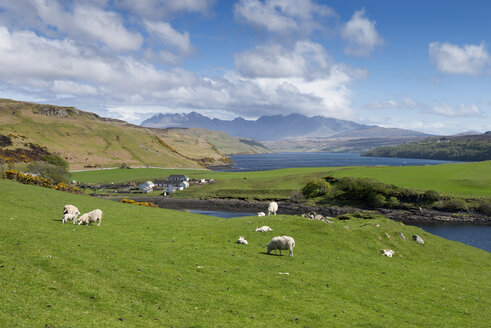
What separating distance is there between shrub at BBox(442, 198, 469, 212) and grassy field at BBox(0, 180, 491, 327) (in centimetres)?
6719

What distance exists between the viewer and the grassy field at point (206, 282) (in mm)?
13422

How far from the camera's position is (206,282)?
18.6 m

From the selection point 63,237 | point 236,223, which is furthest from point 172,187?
point 63,237

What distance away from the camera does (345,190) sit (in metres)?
107

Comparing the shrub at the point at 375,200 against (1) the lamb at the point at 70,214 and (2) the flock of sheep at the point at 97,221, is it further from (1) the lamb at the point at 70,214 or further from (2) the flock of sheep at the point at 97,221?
(1) the lamb at the point at 70,214

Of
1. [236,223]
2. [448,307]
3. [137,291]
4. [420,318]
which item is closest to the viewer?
[137,291]

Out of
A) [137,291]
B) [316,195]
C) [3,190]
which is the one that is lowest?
[316,195]

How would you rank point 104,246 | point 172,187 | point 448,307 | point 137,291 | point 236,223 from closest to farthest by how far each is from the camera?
point 137,291 → point 448,307 → point 104,246 → point 236,223 → point 172,187

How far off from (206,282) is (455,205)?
98.1 metres

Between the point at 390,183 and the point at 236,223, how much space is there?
88.6 meters

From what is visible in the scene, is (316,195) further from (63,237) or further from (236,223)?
(63,237)

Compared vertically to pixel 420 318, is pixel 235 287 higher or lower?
higher

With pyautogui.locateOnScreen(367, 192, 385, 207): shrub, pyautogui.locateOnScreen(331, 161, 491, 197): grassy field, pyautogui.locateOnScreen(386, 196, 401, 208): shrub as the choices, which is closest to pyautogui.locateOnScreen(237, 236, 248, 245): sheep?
pyautogui.locateOnScreen(367, 192, 385, 207): shrub

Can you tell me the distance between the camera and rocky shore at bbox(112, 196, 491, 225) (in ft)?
282
